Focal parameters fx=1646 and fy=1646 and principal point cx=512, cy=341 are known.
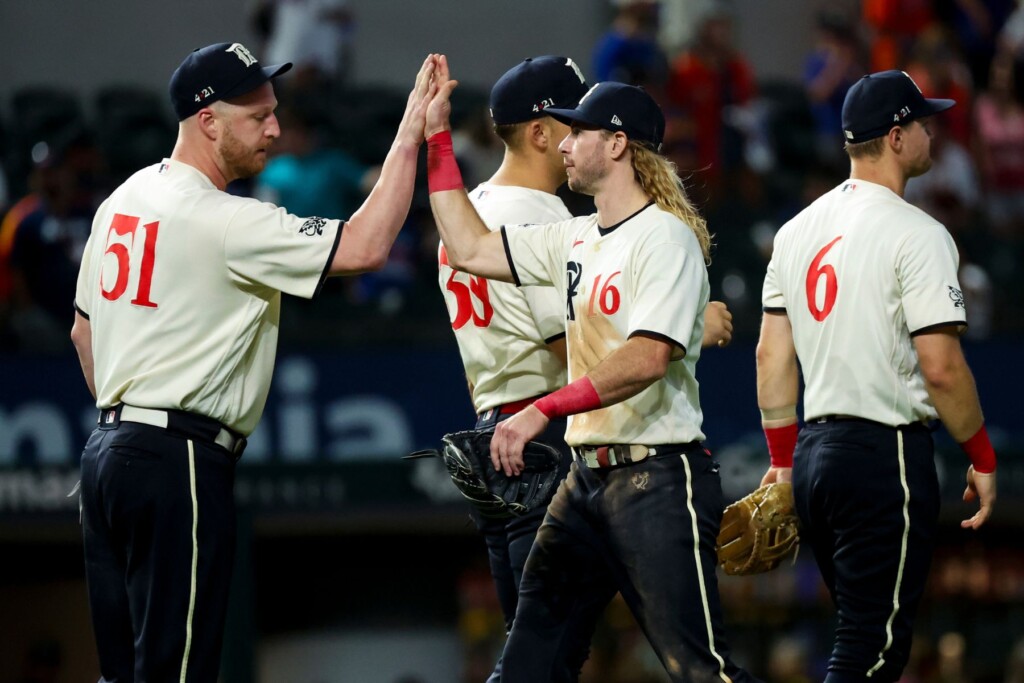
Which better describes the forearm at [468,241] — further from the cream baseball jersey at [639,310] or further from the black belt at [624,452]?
the black belt at [624,452]

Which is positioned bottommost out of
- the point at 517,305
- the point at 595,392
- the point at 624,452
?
the point at 624,452

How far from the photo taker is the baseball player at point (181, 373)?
15.3 ft

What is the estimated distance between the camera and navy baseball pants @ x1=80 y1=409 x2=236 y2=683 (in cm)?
465

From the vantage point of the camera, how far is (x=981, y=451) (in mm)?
5250

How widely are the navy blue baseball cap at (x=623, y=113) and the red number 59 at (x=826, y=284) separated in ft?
2.78

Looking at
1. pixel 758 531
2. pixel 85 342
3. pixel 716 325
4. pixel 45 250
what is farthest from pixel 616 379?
pixel 45 250

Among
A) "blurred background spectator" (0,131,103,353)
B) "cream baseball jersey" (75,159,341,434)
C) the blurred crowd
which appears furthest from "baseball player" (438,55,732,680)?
"blurred background spectator" (0,131,103,353)

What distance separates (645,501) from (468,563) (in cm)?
590

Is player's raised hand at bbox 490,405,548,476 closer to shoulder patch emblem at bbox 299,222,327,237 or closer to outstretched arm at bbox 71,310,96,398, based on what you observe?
shoulder patch emblem at bbox 299,222,327,237

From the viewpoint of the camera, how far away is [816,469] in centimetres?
529

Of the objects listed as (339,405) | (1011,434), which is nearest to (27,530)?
(339,405)

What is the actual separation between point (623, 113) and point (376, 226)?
2.58 feet

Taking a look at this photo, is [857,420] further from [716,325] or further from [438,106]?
[438,106]

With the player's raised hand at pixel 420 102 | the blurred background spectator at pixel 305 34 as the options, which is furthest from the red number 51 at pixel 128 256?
the blurred background spectator at pixel 305 34
